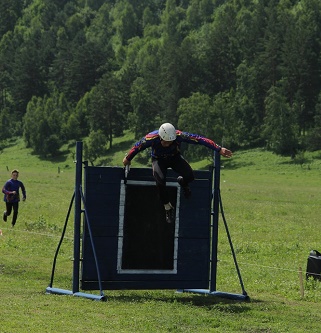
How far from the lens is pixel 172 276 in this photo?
53.2ft

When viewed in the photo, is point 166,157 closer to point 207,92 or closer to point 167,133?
point 167,133

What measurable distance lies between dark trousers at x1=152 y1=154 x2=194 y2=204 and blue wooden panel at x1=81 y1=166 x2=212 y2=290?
0.35 metres

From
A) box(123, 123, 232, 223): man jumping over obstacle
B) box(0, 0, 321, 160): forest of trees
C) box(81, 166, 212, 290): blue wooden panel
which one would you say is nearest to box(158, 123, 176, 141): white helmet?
box(123, 123, 232, 223): man jumping over obstacle

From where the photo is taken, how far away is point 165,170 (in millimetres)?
15797

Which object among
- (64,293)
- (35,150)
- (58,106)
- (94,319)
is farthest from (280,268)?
(58,106)

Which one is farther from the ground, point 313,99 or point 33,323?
point 313,99

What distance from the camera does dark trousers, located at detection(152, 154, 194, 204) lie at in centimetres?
1562

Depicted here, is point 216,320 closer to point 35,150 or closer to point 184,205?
point 184,205

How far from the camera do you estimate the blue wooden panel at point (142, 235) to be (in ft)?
51.7

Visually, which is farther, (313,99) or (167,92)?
(167,92)

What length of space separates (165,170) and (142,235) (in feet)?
4.58

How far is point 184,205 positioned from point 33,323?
476 centimetres

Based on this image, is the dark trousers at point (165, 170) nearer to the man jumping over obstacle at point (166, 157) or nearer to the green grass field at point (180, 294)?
the man jumping over obstacle at point (166, 157)

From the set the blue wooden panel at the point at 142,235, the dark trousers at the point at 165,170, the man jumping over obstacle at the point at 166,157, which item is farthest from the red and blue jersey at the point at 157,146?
the blue wooden panel at the point at 142,235
